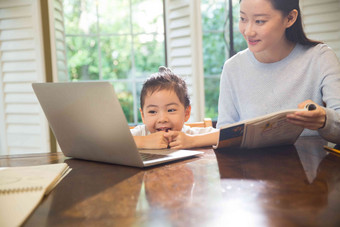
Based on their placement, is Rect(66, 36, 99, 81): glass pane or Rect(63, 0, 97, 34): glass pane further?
Rect(66, 36, 99, 81): glass pane

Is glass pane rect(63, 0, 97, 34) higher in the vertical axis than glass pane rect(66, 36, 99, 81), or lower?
higher

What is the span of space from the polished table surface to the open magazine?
70mm

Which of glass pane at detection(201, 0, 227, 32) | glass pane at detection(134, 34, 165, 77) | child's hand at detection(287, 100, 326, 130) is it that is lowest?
child's hand at detection(287, 100, 326, 130)

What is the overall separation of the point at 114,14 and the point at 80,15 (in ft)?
2.21

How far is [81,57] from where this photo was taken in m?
7.03

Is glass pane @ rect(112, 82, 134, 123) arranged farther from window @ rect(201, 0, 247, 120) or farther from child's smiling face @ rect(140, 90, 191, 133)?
child's smiling face @ rect(140, 90, 191, 133)

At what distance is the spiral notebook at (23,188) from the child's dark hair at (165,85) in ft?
2.15

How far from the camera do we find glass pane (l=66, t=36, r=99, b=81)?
696cm

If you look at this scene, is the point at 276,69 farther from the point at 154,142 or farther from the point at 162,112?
the point at 154,142

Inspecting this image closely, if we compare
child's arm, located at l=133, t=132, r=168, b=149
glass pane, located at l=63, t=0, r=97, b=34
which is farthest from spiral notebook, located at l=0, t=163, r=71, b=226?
glass pane, located at l=63, t=0, r=97, b=34

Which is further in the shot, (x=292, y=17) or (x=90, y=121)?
(x=292, y=17)

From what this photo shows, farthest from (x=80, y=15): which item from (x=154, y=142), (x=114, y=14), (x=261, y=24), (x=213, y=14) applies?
(x=154, y=142)

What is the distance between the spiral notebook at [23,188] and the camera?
0.55 meters

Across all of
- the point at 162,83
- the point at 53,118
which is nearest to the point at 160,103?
the point at 162,83
